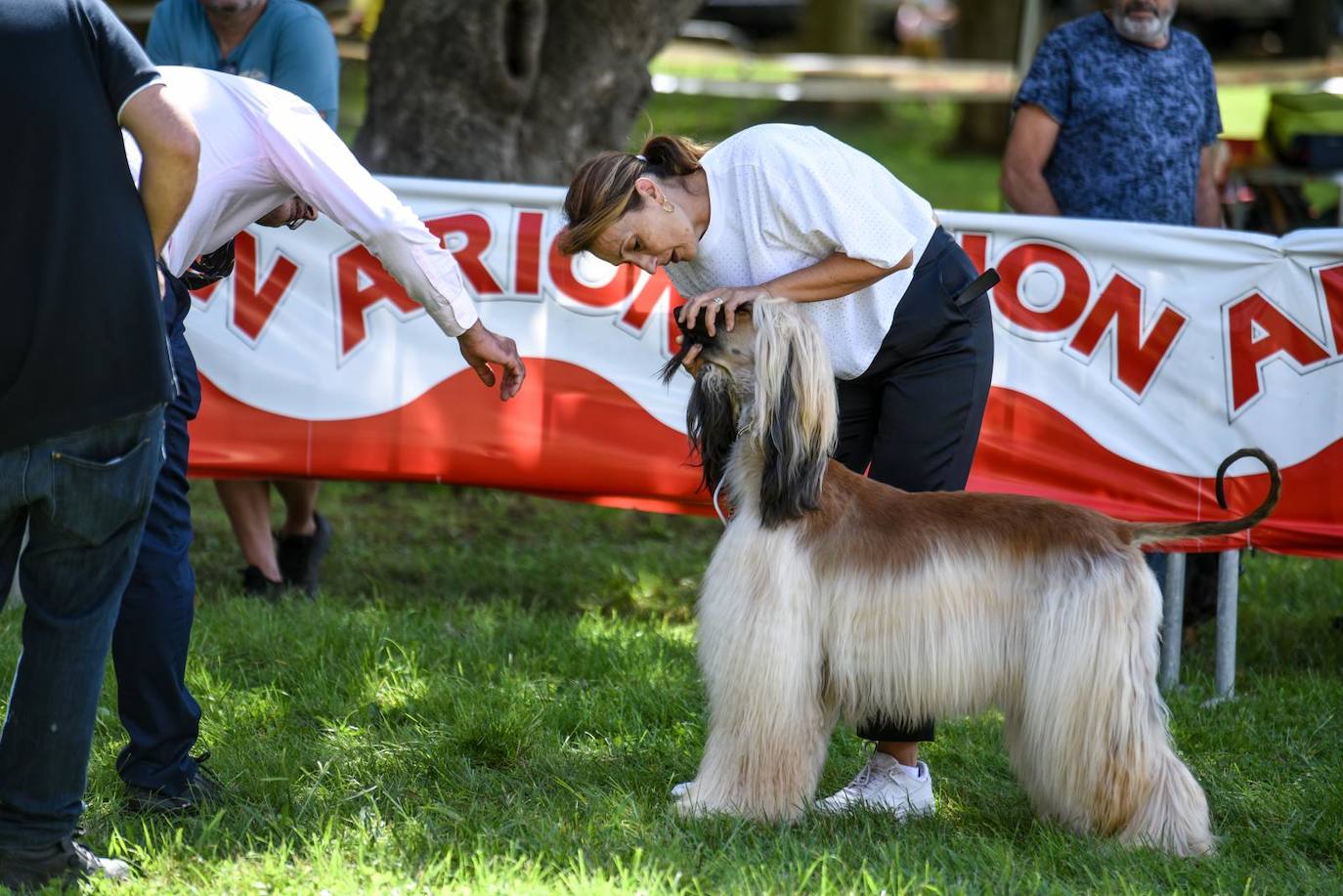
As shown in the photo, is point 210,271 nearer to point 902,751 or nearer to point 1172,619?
point 902,751

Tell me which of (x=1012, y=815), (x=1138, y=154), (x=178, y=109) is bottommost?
(x=1012, y=815)

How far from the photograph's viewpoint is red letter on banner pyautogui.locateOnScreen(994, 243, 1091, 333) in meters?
5.17

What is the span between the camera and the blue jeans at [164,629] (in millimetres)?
3459

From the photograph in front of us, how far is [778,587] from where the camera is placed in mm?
3393

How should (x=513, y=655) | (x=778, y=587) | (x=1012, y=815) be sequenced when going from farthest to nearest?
(x=513, y=655)
(x=1012, y=815)
(x=778, y=587)

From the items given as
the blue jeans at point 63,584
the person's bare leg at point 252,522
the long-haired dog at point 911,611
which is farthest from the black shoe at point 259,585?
the long-haired dog at point 911,611

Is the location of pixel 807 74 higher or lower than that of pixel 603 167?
lower

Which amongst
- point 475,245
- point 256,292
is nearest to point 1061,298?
point 475,245

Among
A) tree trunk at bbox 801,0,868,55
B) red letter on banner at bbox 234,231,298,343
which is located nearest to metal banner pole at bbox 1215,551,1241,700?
red letter on banner at bbox 234,231,298,343

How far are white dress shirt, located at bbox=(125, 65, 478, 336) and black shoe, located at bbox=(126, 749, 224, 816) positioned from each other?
1286 mm

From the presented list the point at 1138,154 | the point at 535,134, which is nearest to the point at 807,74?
the point at 535,134

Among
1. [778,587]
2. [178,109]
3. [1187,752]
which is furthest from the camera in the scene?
[1187,752]

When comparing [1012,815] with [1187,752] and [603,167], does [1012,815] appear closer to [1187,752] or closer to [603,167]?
[1187,752]

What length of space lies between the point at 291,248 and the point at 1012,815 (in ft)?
10.9
